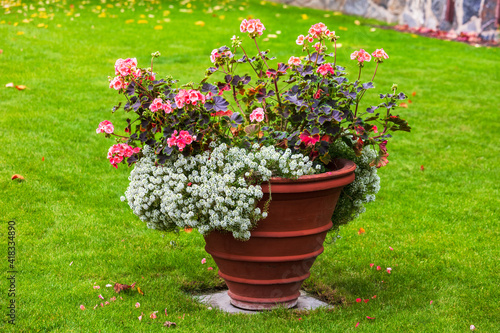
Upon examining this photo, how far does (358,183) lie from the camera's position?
3.91 meters

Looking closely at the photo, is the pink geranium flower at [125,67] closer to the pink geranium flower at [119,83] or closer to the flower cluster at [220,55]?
the pink geranium flower at [119,83]

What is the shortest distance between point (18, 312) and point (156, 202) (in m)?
1.00

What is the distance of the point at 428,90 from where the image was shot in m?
9.05

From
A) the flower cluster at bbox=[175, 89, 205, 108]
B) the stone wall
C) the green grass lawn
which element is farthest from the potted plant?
the stone wall

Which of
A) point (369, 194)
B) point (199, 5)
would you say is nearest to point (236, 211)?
point (369, 194)

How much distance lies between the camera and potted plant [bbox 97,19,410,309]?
11.1 ft

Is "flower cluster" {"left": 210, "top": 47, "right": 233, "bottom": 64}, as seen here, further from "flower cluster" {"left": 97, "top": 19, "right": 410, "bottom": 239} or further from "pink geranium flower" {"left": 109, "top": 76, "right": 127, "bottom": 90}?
"pink geranium flower" {"left": 109, "top": 76, "right": 127, "bottom": 90}

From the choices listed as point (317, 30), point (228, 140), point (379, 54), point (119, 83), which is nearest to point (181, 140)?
point (228, 140)

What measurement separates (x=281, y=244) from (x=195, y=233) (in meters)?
1.59

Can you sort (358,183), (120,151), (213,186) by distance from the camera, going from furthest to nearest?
(358,183), (120,151), (213,186)

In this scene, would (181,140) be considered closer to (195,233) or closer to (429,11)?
(195,233)

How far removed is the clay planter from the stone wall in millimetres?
10102

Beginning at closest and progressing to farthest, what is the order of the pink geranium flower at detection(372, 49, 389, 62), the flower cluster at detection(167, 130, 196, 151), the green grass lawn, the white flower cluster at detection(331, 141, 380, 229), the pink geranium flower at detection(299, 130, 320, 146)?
the flower cluster at detection(167, 130, 196, 151) → the pink geranium flower at detection(299, 130, 320, 146) → the green grass lawn → the pink geranium flower at detection(372, 49, 389, 62) → the white flower cluster at detection(331, 141, 380, 229)

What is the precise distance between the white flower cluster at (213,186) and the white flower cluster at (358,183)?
1.39ft
